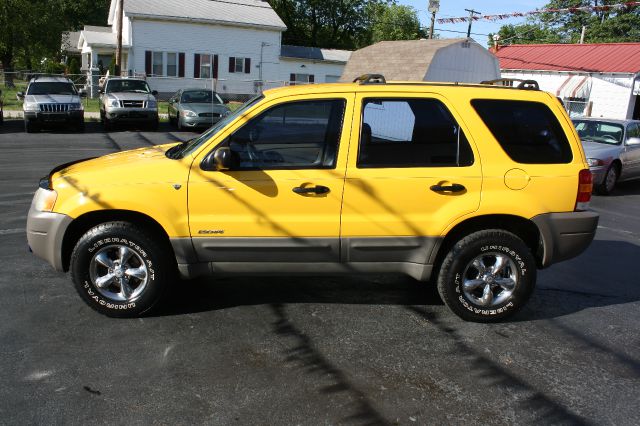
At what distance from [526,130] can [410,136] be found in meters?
0.95

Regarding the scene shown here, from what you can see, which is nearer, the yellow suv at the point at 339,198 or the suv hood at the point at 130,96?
the yellow suv at the point at 339,198

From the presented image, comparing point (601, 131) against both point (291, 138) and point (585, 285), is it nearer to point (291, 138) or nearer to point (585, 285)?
point (585, 285)

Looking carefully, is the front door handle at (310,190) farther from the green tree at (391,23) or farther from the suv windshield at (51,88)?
the green tree at (391,23)

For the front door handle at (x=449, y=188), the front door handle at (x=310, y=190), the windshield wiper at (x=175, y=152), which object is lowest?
the front door handle at (x=310, y=190)

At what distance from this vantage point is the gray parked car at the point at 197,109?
19859 millimetres

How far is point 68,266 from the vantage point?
468 cm

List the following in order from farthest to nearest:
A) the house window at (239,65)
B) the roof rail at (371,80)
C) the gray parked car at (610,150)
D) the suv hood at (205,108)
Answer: the house window at (239,65)
the suv hood at (205,108)
the gray parked car at (610,150)
the roof rail at (371,80)

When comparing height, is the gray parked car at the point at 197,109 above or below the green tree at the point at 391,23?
below

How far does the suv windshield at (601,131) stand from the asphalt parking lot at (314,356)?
7.28m

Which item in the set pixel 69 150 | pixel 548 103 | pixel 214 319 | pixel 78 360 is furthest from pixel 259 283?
pixel 69 150

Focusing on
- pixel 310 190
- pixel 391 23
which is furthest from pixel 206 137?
pixel 391 23

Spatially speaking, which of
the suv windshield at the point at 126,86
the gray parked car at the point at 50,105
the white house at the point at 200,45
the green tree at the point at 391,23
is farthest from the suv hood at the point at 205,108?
the green tree at the point at 391,23

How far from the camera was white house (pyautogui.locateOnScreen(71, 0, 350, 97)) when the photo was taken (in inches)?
1367

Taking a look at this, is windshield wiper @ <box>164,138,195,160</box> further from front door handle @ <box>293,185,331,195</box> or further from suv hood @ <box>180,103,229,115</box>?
suv hood @ <box>180,103,229,115</box>
